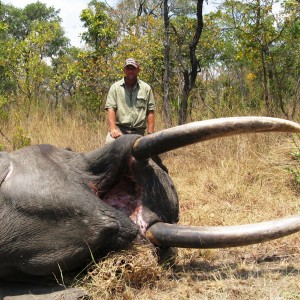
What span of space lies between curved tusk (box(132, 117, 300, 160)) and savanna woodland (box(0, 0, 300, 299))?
0.60 metres

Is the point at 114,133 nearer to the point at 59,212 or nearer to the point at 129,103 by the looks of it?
the point at 129,103

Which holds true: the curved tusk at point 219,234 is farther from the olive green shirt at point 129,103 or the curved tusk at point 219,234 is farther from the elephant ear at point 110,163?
the olive green shirt at point 129,103

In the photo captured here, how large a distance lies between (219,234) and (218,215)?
1.93 m

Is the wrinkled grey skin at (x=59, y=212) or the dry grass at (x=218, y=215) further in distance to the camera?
the dry grass at (x=218, y=215)

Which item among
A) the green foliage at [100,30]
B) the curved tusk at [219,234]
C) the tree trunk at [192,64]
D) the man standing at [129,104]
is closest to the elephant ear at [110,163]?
the curved tusk at [219,234]

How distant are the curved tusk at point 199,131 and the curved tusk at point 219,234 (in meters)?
0.47

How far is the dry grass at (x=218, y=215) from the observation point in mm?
2703

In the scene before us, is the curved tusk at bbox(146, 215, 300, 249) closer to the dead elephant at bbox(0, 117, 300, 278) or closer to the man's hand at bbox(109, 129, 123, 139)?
the dead elephant at bbox(0, 117, 300, 278)

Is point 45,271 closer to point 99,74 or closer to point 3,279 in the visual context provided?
point 3,279

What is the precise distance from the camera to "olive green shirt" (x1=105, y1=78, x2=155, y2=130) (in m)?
5.38

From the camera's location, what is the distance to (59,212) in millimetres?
2539

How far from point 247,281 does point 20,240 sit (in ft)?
4.57

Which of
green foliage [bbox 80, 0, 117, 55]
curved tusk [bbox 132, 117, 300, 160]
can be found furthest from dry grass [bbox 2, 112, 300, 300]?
green foliage [bbox 80, 0, 117, 55]

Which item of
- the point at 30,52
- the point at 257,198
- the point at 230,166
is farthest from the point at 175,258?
the point at 30,52
